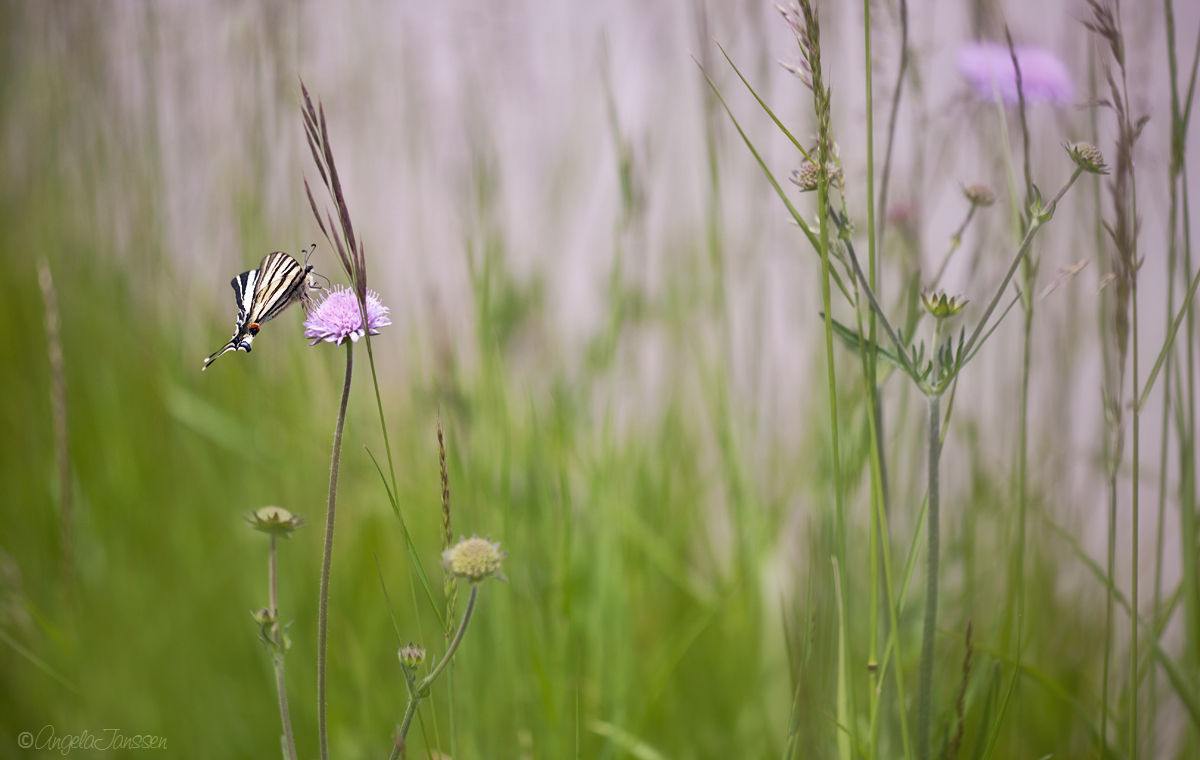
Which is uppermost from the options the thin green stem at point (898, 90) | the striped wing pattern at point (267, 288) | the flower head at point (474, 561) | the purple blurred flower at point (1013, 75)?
the purple blurred flower at point (1013, 75)

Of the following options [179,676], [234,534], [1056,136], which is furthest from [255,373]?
[1056,136]

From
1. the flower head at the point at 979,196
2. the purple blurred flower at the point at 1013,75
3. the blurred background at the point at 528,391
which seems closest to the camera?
the flower head at the point at 979,196

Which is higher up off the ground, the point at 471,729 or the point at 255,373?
the point at 255,373

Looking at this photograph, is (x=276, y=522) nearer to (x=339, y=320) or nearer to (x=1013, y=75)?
(x=339, y=320)

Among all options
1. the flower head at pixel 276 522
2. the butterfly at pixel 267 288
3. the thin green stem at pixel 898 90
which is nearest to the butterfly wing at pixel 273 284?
the butterfly at pixel 267 288

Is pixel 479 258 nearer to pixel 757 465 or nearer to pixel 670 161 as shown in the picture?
pixel 670 161

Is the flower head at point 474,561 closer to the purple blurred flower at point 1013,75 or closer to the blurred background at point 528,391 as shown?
the blurred background at point 528,391

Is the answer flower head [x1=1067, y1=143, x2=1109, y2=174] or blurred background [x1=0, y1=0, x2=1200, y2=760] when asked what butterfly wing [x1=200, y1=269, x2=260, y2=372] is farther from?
flower head [x1=1067, y1=143, x2=1109, y2=174]
